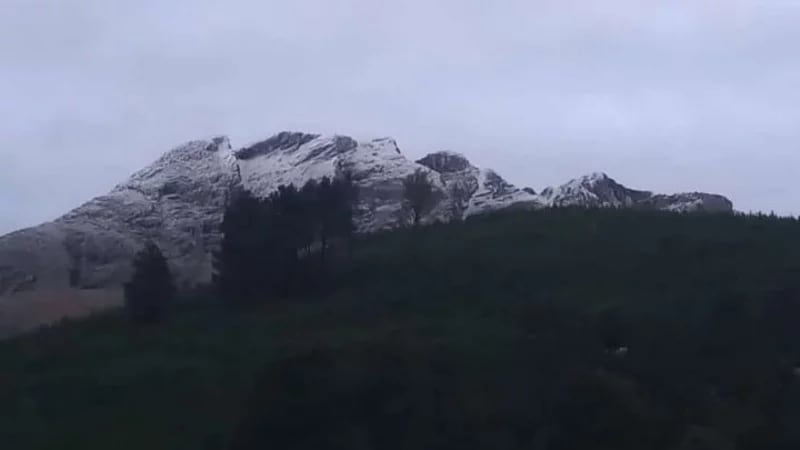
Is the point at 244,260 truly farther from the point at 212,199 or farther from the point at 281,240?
the point at 212,199

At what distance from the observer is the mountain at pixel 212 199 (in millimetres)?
102562

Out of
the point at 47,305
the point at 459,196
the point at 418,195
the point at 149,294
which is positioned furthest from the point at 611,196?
the point at 149,294

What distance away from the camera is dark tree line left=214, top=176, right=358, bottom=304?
66.6 metres

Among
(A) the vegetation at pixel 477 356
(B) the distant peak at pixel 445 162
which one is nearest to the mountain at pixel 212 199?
(B) the distant peak at pixel 445 162

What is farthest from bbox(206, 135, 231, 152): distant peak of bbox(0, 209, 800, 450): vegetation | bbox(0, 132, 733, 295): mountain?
bbox(0, 209, 800, 450): vegetation

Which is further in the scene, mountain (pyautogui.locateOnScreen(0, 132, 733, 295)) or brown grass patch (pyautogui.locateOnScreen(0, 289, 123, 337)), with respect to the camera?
mountain (pyautogui.locateOnScreen(0, 132, 733, 295))

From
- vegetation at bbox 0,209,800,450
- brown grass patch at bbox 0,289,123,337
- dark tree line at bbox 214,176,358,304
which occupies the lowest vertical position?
vegetation at bbox 0,209,800,450

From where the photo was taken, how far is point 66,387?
52.7m

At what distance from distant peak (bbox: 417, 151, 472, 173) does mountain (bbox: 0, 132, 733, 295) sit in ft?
0.23

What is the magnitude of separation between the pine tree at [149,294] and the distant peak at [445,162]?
48596 mm

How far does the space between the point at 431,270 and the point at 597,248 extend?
7075mm

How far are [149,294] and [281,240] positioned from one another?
20.1ft

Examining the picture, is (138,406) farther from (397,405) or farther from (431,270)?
(431,270)

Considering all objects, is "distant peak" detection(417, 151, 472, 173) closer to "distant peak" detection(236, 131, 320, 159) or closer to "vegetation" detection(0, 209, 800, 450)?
"distant peak" detection(236, 131, 320, 159)
